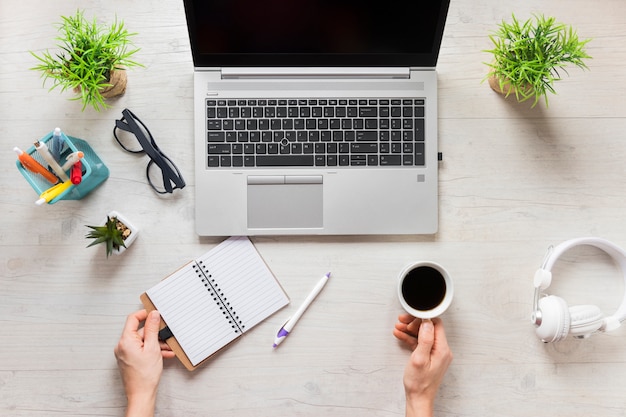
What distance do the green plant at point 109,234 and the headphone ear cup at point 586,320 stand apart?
2.74ft

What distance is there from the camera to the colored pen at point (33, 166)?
2.66 feet

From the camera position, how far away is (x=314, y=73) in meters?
0.90

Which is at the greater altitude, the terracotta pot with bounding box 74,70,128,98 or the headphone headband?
the terracotta pot with bounding box 74,70,128,98

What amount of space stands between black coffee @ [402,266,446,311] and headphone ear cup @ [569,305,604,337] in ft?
0.82

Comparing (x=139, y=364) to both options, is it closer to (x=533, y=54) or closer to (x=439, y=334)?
(x=439, y=334)

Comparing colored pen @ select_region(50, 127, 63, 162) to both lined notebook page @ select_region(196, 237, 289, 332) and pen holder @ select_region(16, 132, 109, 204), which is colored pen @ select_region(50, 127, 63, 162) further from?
lined notebook page @ select_region(196, 237, 289, 332)

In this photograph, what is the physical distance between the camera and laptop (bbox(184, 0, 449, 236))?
903 millimetres

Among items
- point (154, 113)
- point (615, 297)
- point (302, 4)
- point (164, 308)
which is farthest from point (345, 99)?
point (615, 297)

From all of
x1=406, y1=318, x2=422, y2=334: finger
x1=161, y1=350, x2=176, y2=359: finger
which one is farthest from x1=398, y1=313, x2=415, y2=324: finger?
x1=161, y1=350, x2=176, y2=359: finger

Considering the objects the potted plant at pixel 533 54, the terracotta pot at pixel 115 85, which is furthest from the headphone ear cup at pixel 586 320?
the terracotta pot at pixel 115 85

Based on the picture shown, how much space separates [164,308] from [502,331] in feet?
2.14

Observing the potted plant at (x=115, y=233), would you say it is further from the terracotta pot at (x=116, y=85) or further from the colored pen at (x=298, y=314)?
the colored pen at (x=298, y=314)

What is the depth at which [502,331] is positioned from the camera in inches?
37.3

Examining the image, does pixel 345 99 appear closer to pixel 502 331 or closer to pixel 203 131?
pixel 203 131
